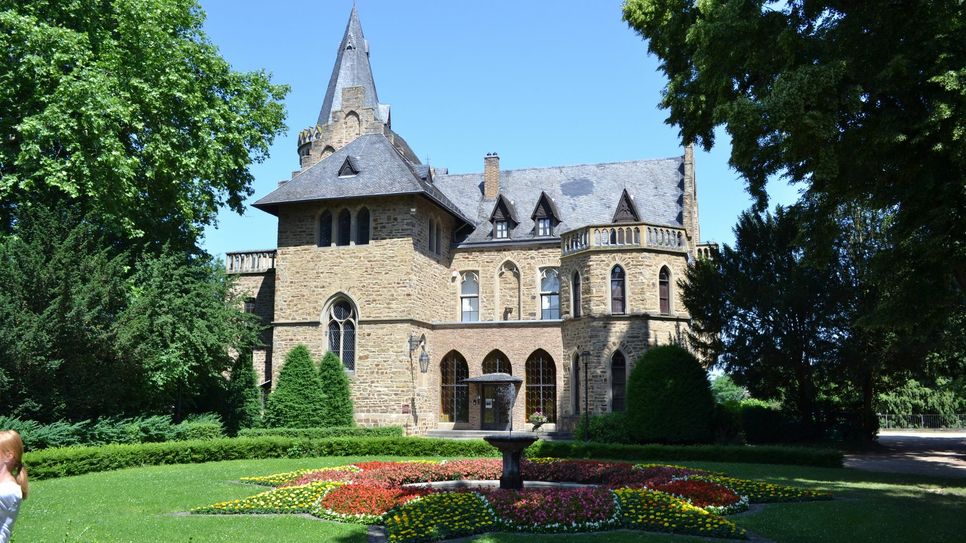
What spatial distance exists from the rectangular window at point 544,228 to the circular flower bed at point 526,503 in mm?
18122

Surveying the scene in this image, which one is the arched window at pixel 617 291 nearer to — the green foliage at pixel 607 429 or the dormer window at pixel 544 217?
the green foliage at pixel 607 429

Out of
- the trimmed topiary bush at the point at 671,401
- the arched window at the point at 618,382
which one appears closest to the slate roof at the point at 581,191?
the arched window at the point at 618,382

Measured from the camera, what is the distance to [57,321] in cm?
2005

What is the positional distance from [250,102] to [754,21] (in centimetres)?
1972

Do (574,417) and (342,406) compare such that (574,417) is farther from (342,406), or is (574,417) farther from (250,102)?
(250,102)

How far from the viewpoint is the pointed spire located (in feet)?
143

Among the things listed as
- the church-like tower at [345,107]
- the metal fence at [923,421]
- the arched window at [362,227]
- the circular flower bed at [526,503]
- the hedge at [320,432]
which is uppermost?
the church-like tower at [345,107]

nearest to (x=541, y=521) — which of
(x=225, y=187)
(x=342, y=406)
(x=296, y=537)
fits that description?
(x=296, y=537)

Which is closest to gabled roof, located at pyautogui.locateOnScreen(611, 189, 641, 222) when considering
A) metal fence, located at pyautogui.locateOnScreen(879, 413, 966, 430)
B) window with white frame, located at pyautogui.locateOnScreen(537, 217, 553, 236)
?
window with white frame, located at pyautogui.locateOnScreen(537, 217, 553, 236)

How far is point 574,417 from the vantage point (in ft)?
96.3

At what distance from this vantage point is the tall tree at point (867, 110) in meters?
12.9

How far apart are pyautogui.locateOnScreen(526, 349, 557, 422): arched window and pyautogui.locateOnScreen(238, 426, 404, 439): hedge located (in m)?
6.61

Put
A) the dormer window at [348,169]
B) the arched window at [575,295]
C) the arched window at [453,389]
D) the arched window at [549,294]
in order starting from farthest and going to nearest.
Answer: the arched window at [549,294] < the arched window at [453,389] < the dormer window at [348,169] < the arched window at [575,295]

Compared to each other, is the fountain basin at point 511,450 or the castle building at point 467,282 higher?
the castle building at point 467,282
